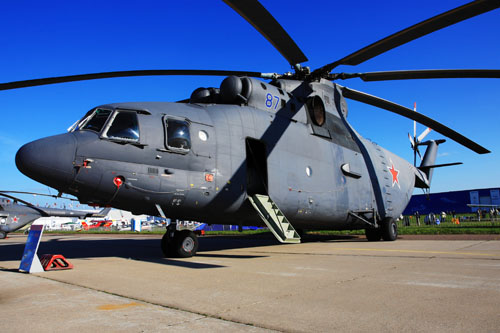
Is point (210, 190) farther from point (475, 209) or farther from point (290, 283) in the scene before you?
point (475, 209)

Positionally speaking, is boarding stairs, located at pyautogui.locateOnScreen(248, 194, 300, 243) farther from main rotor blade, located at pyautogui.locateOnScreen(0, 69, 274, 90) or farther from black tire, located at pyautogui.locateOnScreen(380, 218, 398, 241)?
black tire, located at pyautogui.locateOnScreen(380, 218, 398, 241)

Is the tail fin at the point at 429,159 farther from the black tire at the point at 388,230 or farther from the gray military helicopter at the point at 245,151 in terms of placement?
the black tire at the point at 388,230

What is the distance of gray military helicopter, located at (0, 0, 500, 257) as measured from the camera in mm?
7887

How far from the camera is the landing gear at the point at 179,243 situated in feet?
30.7

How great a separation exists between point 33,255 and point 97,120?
3.26 metres

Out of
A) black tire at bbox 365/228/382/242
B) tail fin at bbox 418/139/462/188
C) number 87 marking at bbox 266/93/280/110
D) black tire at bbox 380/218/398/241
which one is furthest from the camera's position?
tail fin at bbox 418/139/462/188

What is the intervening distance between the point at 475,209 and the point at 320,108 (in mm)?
55211

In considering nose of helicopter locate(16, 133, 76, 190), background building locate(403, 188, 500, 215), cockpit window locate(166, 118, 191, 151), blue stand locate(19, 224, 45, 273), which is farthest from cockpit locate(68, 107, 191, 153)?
background building locate(403, 188, 500, 215)

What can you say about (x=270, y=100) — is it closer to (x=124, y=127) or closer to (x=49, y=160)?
(x=124, y=127)

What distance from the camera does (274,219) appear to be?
946 cm

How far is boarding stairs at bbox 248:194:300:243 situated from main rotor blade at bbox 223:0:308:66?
14.4 ft

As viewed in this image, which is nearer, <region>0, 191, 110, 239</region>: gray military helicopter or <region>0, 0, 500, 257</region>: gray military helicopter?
<region>0, 0, 500, 257</region>: gray military helicopter

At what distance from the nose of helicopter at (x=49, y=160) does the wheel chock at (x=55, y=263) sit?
1574 mm

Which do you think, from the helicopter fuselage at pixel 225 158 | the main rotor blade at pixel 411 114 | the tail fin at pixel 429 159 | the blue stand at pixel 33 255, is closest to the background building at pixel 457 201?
the tail fin at pixel 429 159
